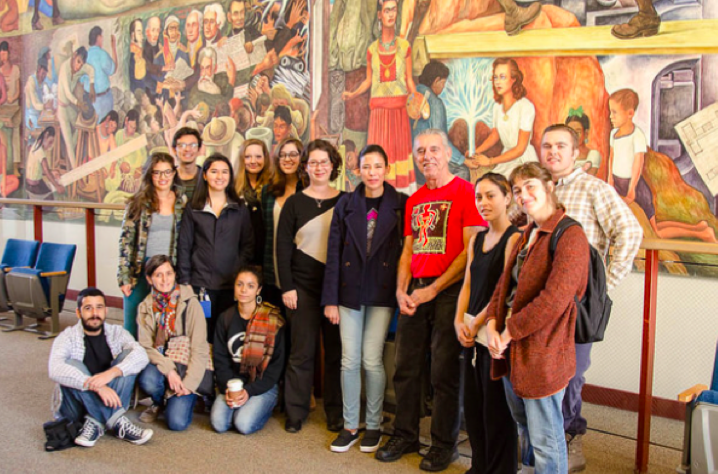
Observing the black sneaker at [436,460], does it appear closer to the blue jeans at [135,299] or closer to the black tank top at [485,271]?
the black tank top at [485,271]

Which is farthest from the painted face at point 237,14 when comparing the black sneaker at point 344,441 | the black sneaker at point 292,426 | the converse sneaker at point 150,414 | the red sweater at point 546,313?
the red sweater at point 546,313

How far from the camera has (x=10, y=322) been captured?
713 centimetres

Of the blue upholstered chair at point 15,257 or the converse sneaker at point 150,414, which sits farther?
the blue upholstered chair at point 15,257

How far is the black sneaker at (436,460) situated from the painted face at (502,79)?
2.89 meters

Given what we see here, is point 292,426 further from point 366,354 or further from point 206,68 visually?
point 206,68

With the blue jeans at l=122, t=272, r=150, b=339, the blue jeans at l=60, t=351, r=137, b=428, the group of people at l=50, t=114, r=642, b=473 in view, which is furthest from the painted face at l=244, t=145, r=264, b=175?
the blue jeans at l=60, t=351, r=137, b=428

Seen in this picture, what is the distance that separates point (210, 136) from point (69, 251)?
6.28 feet

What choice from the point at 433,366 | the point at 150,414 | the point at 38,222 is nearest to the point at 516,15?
the point at 433,366

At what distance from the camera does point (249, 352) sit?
4137 millimetres

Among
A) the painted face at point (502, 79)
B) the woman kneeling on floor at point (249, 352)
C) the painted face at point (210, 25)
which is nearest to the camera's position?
the woman kneeling on floor at point (249, 352)

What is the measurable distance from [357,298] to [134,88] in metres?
5.33

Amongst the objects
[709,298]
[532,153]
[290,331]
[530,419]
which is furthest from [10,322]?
[709,298]

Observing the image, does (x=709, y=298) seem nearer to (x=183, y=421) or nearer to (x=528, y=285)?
(x=528, y=285)

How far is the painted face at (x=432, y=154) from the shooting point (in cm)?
339
